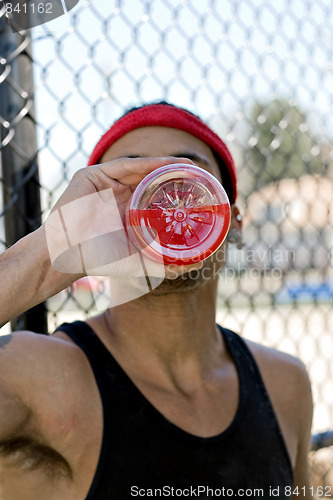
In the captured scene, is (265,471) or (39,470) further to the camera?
(265,471)

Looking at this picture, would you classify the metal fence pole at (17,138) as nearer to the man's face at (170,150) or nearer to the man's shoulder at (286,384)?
the man's face at (170,150)

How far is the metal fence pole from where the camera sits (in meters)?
1.84

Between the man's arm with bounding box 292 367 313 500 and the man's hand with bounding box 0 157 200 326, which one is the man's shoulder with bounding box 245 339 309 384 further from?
the man's hand with bounding box 0 157 200 326

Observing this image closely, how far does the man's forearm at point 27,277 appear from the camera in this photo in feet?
3.85

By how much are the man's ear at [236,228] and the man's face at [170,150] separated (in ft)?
0.60

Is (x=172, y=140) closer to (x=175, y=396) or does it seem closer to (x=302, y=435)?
(x=175, y=396)

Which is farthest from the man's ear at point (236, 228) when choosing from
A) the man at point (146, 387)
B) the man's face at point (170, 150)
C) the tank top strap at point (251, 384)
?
the tank top strap at point (251, 384)

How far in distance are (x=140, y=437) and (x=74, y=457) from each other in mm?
200

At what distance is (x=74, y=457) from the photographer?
4.95ft

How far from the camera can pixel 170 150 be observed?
176 centimetres

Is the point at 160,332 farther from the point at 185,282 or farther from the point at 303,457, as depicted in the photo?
the point at 303,457

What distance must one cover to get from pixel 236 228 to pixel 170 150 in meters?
0.47

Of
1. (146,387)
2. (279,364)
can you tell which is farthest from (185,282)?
(279,364)

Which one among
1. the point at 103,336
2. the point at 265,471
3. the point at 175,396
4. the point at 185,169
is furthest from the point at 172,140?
the point at 265,471
